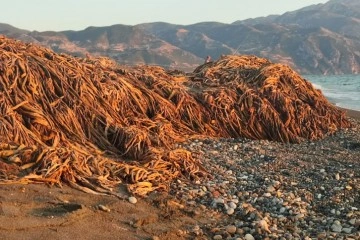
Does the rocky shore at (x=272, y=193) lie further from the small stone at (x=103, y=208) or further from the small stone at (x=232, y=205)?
the small stone at (x=103, y=208)

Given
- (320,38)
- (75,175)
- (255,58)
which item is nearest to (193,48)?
(320,38)

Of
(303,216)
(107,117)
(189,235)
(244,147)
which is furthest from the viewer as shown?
(244,147)

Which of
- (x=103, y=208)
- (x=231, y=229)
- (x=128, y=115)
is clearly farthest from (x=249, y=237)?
(x=128, y=115)

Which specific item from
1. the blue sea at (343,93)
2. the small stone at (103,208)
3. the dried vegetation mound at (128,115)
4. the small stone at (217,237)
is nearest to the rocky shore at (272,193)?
the small stone at (217,237)

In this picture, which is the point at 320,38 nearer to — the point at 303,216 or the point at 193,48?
the point at 193,48

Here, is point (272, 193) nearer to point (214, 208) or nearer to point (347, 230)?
point (214, 208)

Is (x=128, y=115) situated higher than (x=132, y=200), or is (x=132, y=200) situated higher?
(x=128, y=115)

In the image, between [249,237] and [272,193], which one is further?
[272,193]

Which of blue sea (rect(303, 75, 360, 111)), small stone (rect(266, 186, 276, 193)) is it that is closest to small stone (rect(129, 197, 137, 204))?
small stone (rect(266, 186, 276, 193))
